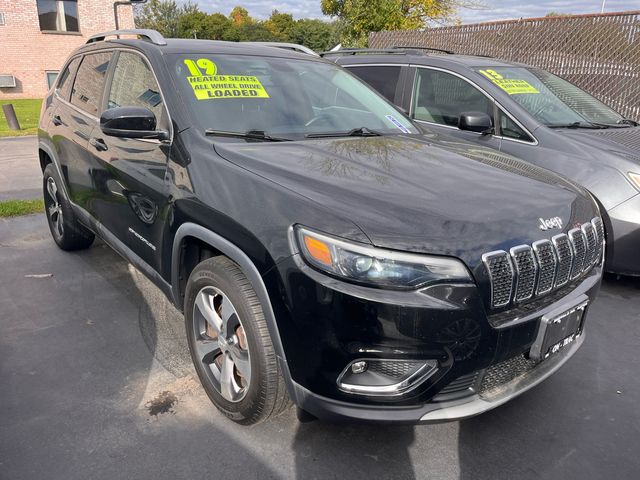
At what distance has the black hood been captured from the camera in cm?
203

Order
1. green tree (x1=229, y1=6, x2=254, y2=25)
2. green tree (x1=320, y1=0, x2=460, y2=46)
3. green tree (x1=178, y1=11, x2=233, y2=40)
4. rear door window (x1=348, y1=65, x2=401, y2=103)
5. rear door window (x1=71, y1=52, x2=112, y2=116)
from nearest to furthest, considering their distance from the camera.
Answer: rear door window (x1=71, y1=52, x2=112, y2=116) < rear door window (x1=348, y1=65, x2=401, y2=103) < green tree (x1=320, y1=0, x2=460, y2=46) < green tree (x1=178, y1=11, x2=233, y2=40) < green tree (x1=229, y1=6, x2=254, y2=25)

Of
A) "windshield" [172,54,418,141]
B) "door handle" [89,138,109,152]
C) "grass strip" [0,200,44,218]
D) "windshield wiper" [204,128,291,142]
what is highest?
"windshield" [172,54,418,141]

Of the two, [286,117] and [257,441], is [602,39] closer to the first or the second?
[286,117]

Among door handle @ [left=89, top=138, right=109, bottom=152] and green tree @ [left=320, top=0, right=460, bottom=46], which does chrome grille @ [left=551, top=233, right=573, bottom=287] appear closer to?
door handle @ [left=89, top=138, right=109, bottom=152]

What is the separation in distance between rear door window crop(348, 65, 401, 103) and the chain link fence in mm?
4684

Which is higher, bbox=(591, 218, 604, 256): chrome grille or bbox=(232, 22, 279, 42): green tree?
bbox=(232, 22, 279, 42): green tree

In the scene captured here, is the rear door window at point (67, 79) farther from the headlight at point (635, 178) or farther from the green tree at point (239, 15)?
the green tree at point (239, 15)

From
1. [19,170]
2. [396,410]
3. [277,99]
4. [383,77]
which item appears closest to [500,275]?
[396,410]

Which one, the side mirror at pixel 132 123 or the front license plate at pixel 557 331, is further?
the side mirror at pixel 132 123

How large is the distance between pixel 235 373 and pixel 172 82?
1.63 metres

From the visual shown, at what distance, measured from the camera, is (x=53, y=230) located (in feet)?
16.5

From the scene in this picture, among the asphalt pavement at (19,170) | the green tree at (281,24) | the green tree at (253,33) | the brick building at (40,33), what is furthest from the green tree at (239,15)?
the asphalt pavement at (19,170)

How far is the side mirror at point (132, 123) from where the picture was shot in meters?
2.84

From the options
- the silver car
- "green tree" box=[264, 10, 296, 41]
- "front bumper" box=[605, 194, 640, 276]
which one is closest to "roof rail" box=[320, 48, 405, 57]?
the silver car
